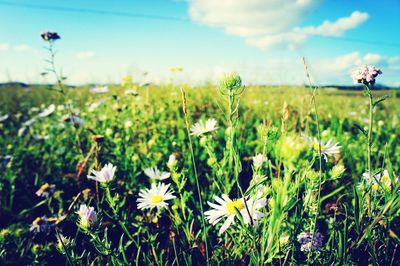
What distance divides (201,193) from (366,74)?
913mm

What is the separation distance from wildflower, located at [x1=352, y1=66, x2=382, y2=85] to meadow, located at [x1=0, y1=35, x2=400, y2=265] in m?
0.02

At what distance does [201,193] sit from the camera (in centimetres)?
157

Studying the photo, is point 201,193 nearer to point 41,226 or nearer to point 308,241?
point 308,241

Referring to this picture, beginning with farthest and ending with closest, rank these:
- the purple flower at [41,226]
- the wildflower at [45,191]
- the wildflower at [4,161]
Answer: the wildflower at [4,161]
the wildflower at [45,191]
the purple flower at [41,226]

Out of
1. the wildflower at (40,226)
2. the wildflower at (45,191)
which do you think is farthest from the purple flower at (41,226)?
the wildflower at (45,191)

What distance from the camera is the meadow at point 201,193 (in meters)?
0.86

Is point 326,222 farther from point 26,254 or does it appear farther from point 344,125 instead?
point 344,125

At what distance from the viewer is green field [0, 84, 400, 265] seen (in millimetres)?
857

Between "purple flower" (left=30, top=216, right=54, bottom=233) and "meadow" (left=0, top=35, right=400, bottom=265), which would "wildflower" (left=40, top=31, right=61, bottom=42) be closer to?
"meadow" (left=0, top=35, right=400, bottom=265)

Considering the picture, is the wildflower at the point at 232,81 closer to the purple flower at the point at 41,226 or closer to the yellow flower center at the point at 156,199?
the yellow flower center at the point at 156,199

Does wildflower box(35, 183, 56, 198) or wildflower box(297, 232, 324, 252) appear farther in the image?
wildflower box(35, 183, 56, 198)

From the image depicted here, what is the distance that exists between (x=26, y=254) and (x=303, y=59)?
140 centimetres

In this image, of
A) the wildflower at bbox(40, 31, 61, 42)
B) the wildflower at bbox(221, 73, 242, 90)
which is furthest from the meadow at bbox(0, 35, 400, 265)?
the wildflower at bbox(40, 31, 61, 42)

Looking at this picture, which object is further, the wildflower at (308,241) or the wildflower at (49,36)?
the wildflower at (49,36)
